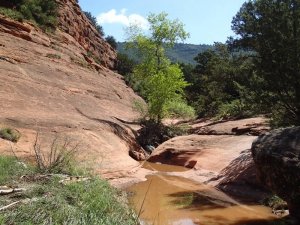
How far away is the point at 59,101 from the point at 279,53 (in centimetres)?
1100

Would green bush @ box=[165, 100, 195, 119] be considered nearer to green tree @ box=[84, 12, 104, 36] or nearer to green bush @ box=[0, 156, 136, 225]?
green bush @ box=[0, 156, 136, 225]

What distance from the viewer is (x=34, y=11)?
33.2 meters

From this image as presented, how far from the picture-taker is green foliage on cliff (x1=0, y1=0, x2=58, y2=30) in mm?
29384

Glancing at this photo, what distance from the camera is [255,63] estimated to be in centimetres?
1622

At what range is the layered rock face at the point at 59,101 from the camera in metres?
15.4

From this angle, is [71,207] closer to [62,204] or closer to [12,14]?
[62,204]

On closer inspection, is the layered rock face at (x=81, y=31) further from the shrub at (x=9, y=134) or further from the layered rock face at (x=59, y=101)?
the shrub at (x=9, y=134)

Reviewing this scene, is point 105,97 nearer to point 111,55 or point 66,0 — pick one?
point 66,0

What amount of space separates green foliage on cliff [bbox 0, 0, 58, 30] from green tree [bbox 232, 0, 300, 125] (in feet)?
63.0

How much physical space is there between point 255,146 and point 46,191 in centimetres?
505

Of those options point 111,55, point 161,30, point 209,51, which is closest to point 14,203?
point 161,30

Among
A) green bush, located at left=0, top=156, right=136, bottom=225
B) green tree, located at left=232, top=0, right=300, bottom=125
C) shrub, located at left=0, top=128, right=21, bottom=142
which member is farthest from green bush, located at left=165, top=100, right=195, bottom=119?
green bush, located at left=0, top=156, right=136, bottom=225

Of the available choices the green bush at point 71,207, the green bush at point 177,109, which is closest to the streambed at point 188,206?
the green bush at point 71,207

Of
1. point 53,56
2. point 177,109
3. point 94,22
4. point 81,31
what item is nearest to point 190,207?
point 177,109
